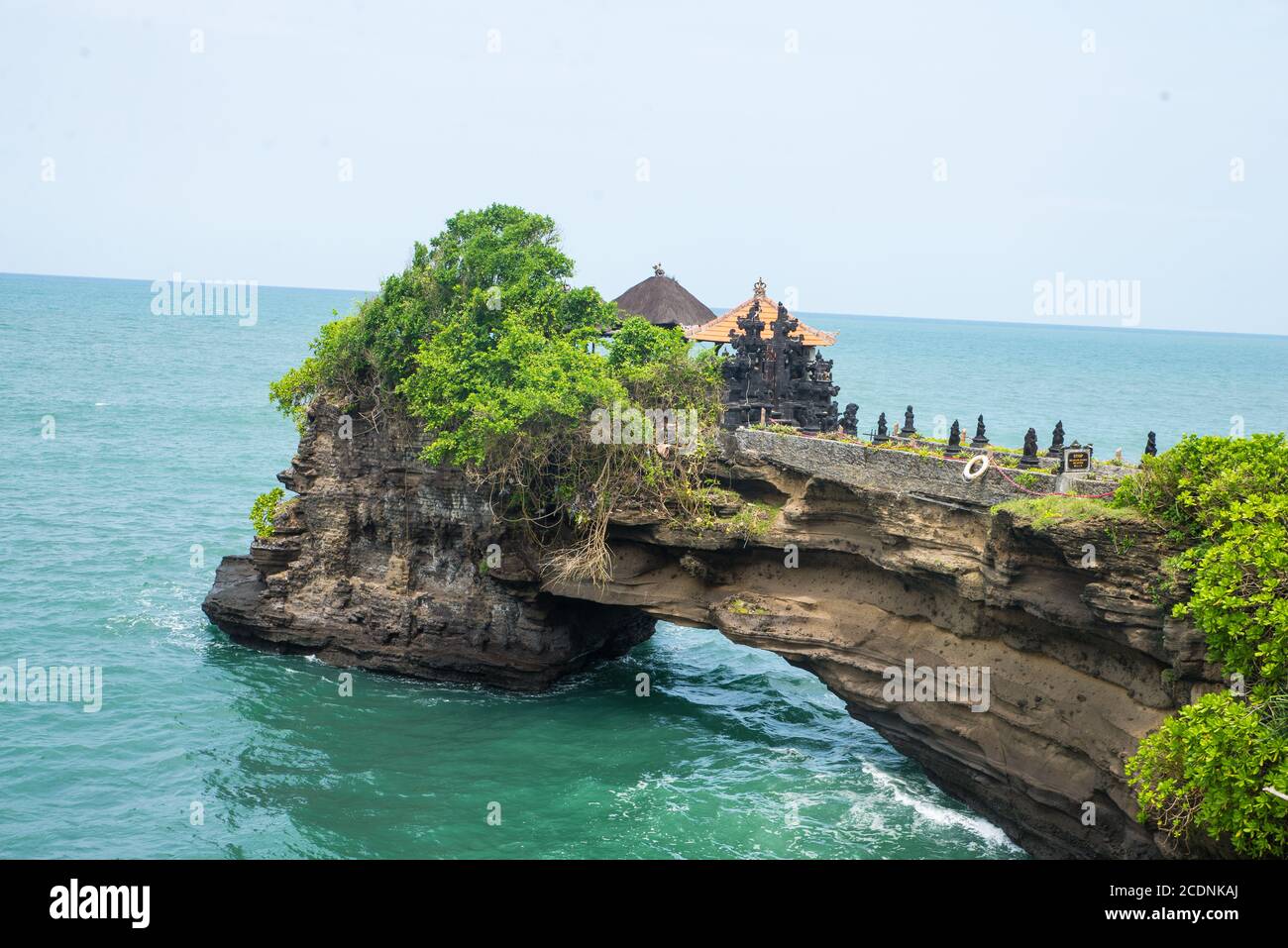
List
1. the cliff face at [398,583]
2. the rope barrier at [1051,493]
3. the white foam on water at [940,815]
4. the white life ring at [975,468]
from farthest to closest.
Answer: the cliff face at [398,583] < the white foam on water at [940,815] < the white life ring at [975,468] < the rope barrier at [1051,493]

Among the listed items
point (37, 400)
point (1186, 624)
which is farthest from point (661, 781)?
point (37, 400)

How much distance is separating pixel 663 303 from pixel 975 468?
570 inches

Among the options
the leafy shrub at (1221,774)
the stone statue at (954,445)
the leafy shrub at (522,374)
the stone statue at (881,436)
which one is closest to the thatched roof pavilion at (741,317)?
the leafy shrub at (522,374)

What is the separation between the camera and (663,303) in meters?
36.1

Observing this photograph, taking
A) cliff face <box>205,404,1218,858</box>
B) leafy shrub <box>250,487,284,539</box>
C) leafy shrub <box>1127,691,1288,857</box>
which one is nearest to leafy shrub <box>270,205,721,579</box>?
cliff face <box>205,404,1218,858</box>

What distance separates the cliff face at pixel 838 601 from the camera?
71.3 ft

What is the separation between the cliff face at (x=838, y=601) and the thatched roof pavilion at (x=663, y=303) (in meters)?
8.11

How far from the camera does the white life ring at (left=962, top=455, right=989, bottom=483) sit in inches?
933

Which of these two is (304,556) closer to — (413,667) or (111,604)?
(413,667)

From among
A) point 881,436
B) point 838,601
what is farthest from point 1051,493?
point 838,601

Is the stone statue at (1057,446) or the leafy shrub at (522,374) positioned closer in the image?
the stone statue at (1057,446)

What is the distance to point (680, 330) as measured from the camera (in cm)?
3111

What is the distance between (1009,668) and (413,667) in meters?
15.8

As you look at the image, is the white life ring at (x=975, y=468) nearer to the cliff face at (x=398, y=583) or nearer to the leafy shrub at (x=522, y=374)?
the leafy shrub at (x=522, y=374)
